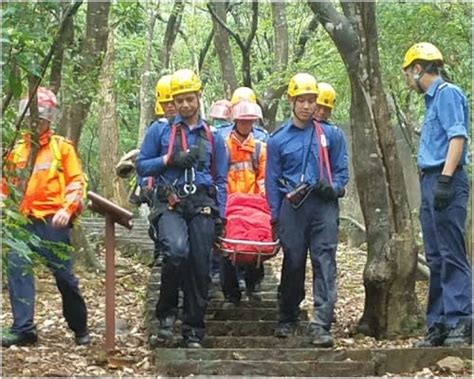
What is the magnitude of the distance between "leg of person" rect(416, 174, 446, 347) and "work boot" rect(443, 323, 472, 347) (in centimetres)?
11

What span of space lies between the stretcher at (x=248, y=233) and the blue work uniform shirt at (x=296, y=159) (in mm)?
372

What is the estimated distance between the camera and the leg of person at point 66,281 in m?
7.00

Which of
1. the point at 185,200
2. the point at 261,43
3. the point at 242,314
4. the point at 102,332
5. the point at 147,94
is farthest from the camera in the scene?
the point at 261,43

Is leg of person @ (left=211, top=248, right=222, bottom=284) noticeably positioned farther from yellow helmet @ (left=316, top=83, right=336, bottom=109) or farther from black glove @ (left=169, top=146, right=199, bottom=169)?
black glove @ (left=169, top=146, right=199, bottom=169)

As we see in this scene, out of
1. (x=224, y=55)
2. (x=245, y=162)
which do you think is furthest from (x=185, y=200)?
(x=224, y=55)

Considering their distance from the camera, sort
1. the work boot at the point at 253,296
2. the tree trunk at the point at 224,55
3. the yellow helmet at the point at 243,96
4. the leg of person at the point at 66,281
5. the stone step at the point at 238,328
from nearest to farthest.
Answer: the leg of person at the point at 66,281 → the stone step at the point at 238,328 → the work boot at the point at 253,296 → the yellow helmet at the point at 243,96 → the tree trunk at the point at 224,55

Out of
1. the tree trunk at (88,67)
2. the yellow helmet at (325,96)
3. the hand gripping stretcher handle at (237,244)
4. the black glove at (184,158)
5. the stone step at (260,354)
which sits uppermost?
→ the tree trunk at (88,67)

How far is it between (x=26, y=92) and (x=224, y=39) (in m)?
8.18

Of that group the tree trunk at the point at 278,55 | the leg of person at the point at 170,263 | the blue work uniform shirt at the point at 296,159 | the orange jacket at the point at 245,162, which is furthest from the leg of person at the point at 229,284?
the tree trunk at the point at 278,55

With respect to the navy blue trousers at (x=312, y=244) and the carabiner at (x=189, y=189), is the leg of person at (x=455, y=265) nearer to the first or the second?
the navy blue trousers at (x=312, y=244)

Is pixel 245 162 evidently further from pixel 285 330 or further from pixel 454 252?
pixel 454 252

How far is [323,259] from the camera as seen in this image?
22.7 feet

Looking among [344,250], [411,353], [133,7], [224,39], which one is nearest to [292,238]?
[411,353]

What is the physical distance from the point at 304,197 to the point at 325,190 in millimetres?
167
